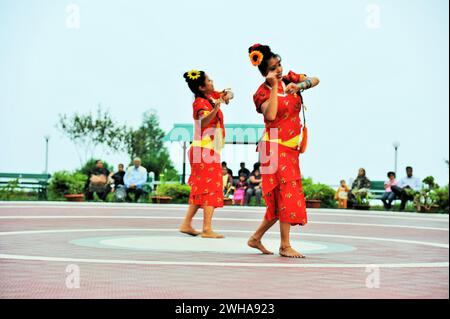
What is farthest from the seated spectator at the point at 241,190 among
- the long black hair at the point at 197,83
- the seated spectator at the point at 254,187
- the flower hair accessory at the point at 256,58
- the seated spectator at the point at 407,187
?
the flower hair accessory at the point at 256,58

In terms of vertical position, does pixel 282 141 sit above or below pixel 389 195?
above

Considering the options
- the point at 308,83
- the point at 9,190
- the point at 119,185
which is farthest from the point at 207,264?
the point at 9,190

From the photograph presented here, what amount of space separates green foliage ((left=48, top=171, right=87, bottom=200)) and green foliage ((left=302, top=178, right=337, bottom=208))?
23.1ft

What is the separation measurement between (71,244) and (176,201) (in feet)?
55.6

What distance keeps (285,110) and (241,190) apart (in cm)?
1714

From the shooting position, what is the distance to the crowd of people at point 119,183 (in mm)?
26938

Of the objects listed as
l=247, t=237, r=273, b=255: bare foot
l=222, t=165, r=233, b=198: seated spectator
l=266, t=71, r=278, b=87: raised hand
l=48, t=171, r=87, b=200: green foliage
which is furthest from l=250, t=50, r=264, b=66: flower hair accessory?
l=48, t=171, r=87, b=200: green foliage

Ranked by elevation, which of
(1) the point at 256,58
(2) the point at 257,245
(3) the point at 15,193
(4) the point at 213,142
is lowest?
(2) the point at 257,245

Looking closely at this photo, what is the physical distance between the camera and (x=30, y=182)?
30578 millimetres

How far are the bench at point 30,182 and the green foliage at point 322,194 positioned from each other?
822 cm

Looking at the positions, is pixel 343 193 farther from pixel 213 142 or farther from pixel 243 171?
pixel 213 142

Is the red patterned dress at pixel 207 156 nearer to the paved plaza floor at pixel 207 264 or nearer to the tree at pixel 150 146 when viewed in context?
the paved plaza floor at pixel 207 264

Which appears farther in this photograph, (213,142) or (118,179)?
(118,179)
